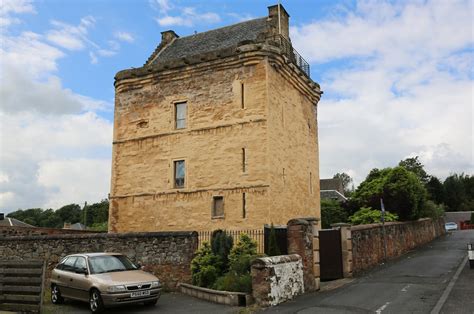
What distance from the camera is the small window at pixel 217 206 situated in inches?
867

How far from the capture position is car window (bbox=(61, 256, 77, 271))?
13.0 metres

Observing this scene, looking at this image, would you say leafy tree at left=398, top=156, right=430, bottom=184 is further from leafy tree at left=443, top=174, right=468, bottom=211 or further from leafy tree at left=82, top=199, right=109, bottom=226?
leafy tree at left=82, top=199, right=109, bottom=226

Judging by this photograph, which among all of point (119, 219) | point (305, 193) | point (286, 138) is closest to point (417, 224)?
point (305, 193)

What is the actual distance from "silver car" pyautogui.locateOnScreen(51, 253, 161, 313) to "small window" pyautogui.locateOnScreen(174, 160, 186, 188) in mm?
10122

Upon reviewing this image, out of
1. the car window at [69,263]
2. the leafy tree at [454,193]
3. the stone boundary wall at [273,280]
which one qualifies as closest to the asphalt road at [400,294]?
the stone boundary wall at [273,280]

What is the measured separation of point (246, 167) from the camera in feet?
70.9

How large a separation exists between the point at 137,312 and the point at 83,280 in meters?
1.75

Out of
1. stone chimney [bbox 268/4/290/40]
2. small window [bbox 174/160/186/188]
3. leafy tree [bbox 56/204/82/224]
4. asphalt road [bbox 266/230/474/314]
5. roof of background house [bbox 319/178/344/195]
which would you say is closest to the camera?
asphalt road [bbox 266/230/474/314]

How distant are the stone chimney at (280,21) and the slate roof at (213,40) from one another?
23.1 inches

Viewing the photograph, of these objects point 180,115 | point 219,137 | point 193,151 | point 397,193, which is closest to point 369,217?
point 397,193

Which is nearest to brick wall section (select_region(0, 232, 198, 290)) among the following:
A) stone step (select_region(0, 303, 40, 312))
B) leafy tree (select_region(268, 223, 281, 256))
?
leafy tree (select_region(268, 223, 281, 256))

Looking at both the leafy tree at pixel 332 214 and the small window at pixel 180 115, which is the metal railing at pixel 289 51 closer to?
the small window at pixel 180 115

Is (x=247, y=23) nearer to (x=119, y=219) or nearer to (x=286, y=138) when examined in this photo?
(x=286, y=138)

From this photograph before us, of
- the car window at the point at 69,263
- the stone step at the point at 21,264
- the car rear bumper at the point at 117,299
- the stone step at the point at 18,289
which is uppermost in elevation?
the stone step at the point at 21,264
